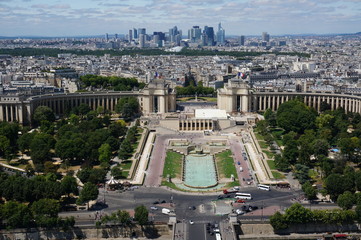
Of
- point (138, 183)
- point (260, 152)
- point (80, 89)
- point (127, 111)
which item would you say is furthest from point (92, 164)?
point (80, 89)

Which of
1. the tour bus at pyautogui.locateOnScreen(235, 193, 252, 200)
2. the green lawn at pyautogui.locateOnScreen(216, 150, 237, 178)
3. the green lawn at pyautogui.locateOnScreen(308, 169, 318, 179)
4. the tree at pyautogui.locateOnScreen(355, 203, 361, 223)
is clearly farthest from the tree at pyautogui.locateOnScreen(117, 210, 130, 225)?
the green lawn at pyautogui.locateOnScreen(308, 169, 318, 179)

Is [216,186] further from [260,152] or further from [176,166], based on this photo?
[260,152]

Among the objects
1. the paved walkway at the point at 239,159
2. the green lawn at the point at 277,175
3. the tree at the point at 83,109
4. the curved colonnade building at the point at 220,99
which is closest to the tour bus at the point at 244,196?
the paved walkway at the point at 239,159

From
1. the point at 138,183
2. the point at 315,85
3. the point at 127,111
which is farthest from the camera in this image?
the point at 315,85

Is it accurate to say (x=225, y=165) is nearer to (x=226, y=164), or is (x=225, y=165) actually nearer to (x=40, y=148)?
(x=226, y=164)

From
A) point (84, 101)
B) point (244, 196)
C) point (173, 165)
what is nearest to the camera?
point (244, 196)

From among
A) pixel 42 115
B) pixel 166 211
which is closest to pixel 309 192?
pixel 166 211
